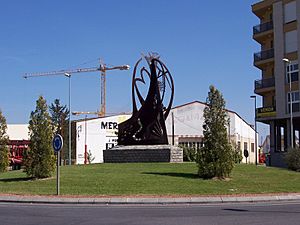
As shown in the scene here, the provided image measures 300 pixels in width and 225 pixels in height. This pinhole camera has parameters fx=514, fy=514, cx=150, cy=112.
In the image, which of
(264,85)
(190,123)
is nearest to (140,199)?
(264,85)

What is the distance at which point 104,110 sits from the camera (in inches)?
5477

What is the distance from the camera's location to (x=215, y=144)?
25.4 m

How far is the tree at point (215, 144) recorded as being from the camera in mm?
25141

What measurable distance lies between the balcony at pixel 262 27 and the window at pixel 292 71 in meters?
5.91

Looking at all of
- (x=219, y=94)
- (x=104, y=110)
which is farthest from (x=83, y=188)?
(x=104, y=110)

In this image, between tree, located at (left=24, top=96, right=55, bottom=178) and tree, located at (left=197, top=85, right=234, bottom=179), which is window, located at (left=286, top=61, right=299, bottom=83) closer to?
tree, located at (left=197, top=85, right=234, bottom=179)

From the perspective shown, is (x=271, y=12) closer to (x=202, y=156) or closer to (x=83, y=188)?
(x=202, y=156)

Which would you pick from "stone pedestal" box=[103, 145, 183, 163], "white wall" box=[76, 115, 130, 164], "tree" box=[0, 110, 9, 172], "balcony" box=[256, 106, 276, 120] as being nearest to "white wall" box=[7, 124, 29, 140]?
"white wall" box=[76, 115, 130, 164]

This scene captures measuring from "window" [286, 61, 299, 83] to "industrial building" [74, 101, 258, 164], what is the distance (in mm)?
25252

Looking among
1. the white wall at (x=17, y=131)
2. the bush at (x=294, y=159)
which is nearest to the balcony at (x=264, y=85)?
the bush at (x=294, y=159)

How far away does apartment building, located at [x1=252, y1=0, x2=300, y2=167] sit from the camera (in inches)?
2176

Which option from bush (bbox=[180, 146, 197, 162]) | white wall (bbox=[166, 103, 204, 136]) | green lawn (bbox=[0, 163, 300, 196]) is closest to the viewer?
green lawn (bbox=[0, 163, 300, 196])

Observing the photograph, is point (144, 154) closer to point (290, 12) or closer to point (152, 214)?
point (152, 214)

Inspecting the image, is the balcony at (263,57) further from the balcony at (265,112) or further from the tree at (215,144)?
the tree at (215,144)
